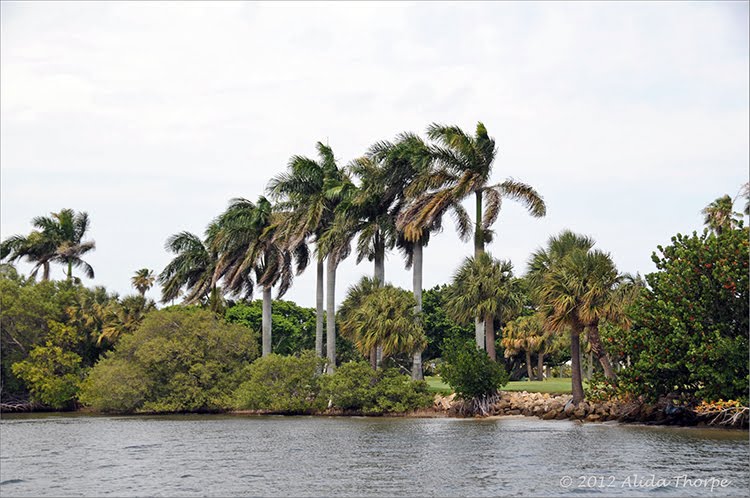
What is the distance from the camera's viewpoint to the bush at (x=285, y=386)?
55.5 m

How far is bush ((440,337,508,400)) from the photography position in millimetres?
48594

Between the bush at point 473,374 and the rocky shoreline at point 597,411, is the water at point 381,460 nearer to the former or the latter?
the rocky shoreline at point 597,411

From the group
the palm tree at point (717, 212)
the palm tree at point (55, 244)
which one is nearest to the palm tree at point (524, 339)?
→ the palm tree at point (717, 212)

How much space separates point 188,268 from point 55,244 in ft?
55.8

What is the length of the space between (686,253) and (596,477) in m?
A: 17.6

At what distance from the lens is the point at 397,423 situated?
1794 inches

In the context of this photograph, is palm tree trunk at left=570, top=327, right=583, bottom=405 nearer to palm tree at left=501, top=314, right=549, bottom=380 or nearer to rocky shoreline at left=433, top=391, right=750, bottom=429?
rocky shoreline at left=433, top=391, right=750, bottom=429

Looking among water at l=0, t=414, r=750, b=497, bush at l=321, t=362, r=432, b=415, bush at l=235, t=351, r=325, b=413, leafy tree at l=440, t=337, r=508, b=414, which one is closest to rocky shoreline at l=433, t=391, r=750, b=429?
leafy tree at l=440, t=337, r=508, b=414

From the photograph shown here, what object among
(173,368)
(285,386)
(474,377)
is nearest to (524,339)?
(285,386)

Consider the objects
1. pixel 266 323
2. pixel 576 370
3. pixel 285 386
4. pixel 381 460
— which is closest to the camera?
pixel 381 460

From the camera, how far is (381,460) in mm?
29172

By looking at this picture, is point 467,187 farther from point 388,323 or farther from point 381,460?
point 381,460

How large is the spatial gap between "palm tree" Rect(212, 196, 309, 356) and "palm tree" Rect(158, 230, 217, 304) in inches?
193

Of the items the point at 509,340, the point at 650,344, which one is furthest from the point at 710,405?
the point at 509,340
